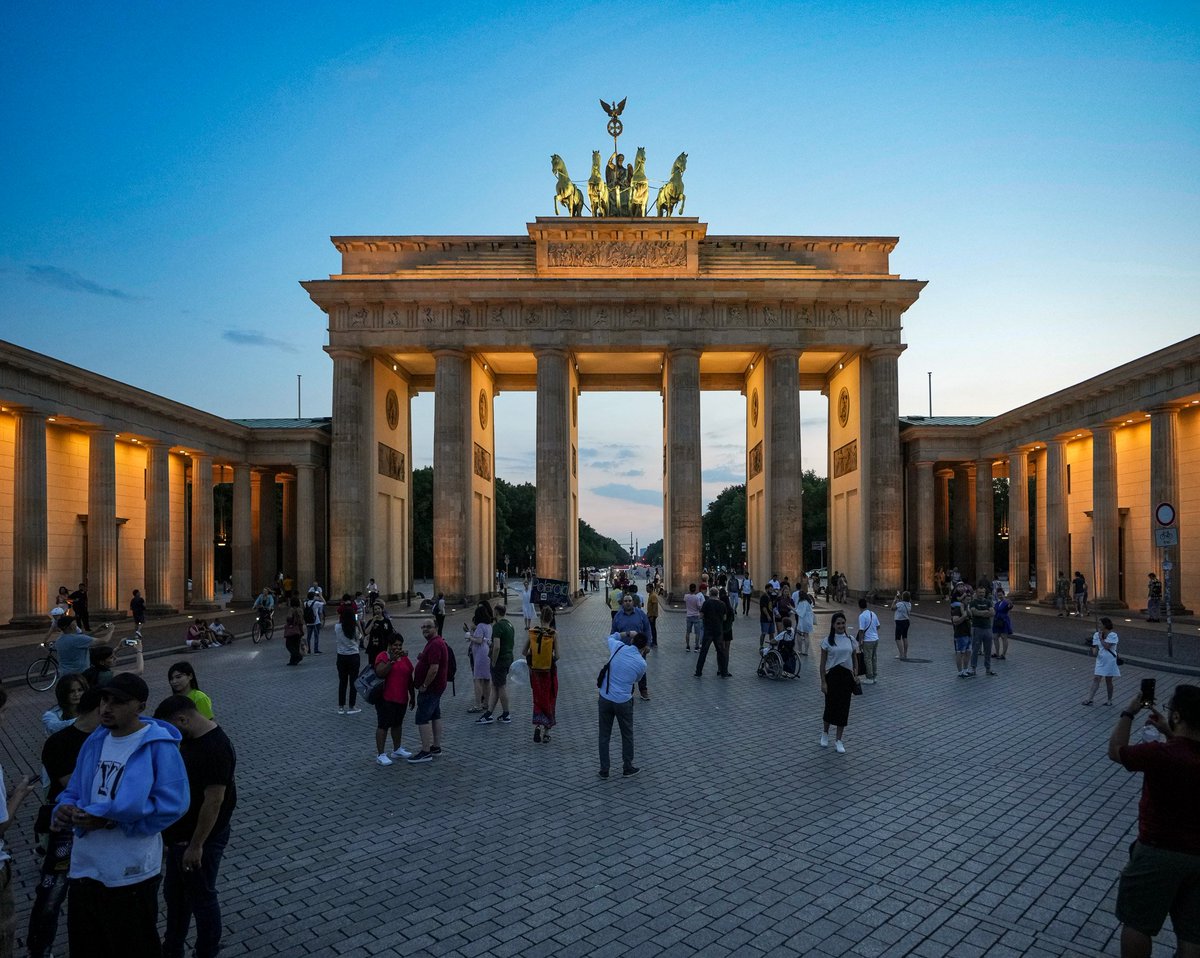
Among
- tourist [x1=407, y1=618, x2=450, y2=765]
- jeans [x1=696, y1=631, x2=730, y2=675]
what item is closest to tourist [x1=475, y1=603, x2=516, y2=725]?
tourist [x1=407, y1=618, x2=450, y2=765]

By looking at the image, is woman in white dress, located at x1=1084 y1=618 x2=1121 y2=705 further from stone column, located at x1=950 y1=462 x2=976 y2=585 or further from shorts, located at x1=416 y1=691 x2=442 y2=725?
stone column, located at x1=950 y1=462 x2=976 y2=585

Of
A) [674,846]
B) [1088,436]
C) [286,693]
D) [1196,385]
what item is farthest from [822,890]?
[1088,436]

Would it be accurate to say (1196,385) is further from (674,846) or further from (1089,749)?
(674,846)

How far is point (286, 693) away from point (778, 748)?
31.5 ft

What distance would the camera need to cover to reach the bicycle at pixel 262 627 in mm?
24281

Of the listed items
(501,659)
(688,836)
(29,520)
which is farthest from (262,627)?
(688,836)

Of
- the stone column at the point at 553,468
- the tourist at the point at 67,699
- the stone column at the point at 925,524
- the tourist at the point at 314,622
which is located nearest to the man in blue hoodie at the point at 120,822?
the tourist at the point at 67,699

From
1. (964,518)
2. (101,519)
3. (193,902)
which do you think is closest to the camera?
(193,902)

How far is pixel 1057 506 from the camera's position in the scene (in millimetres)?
33031

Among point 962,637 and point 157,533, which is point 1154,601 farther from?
point 157,533

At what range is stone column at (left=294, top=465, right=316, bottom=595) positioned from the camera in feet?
135

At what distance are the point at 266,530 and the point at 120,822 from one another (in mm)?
44556

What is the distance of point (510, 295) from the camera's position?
39.6 m

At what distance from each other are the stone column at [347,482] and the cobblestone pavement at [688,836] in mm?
26588
